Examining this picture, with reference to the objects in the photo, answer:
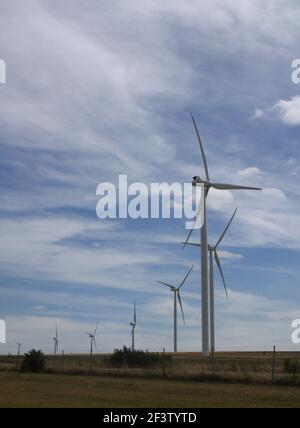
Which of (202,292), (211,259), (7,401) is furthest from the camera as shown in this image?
(211,259)

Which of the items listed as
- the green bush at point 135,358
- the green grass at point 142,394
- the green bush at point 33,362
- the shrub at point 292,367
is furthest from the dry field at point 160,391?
the green bush at point 135,358

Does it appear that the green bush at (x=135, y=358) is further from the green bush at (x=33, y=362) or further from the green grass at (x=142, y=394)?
the green grass at (x=142, y=394)

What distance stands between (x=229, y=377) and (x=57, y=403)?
14036mm

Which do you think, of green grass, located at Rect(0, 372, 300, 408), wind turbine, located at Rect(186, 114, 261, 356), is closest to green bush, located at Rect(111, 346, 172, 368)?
wind turbine, located at Rect(186, 114, 261, 356)

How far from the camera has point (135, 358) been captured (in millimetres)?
53250

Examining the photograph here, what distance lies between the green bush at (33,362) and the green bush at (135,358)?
7.22m

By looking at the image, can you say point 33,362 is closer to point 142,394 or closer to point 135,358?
point 135,358

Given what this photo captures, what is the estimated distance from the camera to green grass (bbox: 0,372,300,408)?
2333cm

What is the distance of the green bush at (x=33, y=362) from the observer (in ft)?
151

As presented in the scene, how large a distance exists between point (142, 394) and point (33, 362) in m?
21.0

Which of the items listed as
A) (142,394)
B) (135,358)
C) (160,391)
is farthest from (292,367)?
(135,358)
